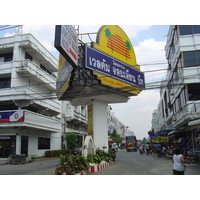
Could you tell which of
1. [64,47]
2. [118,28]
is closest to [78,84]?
[64,47]

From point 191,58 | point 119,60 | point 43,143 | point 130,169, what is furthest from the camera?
point 43,143

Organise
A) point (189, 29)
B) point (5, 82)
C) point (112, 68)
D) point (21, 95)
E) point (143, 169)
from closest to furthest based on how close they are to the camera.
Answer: point (143, 169) < point (112, 68) < point (189, 29) < point (21, 95) < point (5, 82)

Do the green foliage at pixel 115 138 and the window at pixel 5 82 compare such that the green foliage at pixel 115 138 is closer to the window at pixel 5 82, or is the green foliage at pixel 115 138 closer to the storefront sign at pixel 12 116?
the window at pixel 5 82

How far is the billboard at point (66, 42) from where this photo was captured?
9.34 m

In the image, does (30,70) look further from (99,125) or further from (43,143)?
(99,125)

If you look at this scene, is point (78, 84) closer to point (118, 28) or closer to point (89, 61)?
point (89, 61)

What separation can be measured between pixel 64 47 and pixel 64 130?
88.3ft

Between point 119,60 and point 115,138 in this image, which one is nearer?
point 119,60

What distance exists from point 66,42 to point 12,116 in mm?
13873

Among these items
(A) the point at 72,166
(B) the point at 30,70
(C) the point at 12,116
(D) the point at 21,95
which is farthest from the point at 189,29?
(C) the point at 12,116

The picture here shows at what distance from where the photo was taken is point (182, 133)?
2333 centimetres

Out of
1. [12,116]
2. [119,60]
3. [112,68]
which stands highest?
[119,60]

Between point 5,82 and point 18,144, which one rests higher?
point 5,82

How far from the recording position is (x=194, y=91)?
17562 mm
